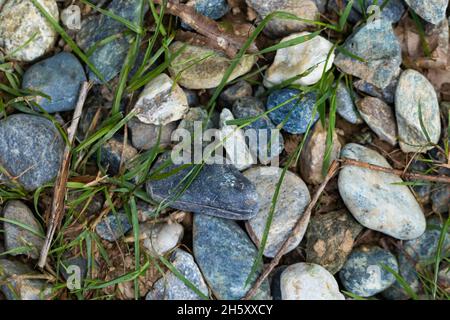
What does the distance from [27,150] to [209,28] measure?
770 millimetres

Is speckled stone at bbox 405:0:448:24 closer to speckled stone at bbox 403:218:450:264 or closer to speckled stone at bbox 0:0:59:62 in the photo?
speckled stone at bbox 403:218:450:264

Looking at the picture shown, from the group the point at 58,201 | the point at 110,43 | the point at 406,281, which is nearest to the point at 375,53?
the point at 406,281

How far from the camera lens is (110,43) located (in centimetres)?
209

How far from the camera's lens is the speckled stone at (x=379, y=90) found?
214 cm

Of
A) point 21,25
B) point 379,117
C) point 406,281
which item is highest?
point 21,25

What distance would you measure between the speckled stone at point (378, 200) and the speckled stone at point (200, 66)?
53 centimetres

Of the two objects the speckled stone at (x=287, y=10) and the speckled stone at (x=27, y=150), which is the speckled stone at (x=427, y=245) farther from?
the speckled stone at (x=27, y=150)

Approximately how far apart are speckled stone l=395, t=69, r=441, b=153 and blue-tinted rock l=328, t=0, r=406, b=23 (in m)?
0.21

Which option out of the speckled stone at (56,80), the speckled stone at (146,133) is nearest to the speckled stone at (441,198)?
the speckled stone at (146,133)

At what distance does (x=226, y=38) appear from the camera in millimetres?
2082

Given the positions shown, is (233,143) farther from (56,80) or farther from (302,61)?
(56,80)

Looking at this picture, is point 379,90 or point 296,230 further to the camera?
point 379,90

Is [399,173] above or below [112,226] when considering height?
below
